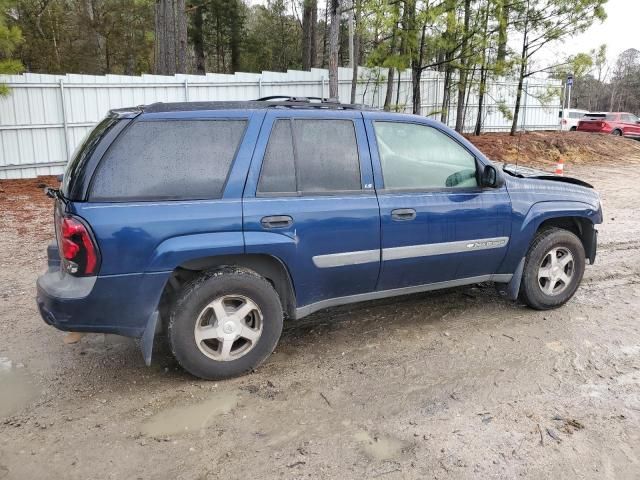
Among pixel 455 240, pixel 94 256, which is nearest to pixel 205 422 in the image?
pixel 94 256

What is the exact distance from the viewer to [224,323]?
11.9ft

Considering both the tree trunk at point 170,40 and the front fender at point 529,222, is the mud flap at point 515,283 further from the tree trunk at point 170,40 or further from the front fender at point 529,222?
the tree trunk at point 170,40

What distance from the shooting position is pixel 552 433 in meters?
3.13

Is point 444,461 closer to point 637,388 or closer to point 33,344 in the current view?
point 637,388

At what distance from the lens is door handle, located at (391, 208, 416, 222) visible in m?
4.02

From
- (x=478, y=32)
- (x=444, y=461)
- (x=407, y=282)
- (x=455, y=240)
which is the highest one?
(x=478, y=32)

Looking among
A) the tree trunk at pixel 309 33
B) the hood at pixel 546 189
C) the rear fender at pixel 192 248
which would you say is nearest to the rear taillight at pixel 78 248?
the rear fender at pixel 192 248

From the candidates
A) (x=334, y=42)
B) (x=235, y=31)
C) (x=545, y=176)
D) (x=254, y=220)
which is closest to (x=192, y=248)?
(x=254, y=220)

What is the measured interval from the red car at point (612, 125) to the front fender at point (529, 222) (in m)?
24.9

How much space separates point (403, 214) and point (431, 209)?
10.6 inches

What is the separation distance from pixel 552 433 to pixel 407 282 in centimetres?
154

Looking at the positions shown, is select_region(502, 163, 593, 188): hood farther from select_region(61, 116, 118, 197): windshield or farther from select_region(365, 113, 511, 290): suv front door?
select_region(61, 116, 118, 197): windshield

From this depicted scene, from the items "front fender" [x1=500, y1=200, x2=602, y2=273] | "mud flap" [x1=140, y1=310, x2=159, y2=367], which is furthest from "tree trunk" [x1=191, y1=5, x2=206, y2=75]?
"mud flap" [x1=140, y1=310, x2=159, y2=367]

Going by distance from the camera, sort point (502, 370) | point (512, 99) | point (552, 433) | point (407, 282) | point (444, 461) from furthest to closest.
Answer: point (512, 99), point (407, 282), point (502, 370), point (552, 433), point (444, 461)
